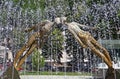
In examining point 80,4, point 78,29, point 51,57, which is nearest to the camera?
point 78,29

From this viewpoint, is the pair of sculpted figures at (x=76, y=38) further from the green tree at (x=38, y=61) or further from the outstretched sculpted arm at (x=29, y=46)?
the green tree at (x=38, y=61)

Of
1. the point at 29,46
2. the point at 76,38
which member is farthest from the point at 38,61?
the point at 76,38

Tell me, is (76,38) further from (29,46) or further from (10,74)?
(10,74)

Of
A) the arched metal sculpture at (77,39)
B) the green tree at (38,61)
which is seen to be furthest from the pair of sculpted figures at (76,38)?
the green tree at (38,61)

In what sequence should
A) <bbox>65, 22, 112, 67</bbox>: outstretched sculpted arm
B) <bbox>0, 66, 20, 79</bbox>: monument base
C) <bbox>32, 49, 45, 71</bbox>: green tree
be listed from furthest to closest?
<bbox>32, 49, 45, 71</bbox>: green tree → <bbox>65, 22, 112, 67</bbox>: outstretched sculpted arm → <bbox>0, 66, 20, 79</bbox>: monument base

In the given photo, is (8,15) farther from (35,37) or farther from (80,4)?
(35,37)

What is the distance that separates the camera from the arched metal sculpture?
6273 mm

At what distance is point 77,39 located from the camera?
6.29 m

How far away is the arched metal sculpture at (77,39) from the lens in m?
6.27

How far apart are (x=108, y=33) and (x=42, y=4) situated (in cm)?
778

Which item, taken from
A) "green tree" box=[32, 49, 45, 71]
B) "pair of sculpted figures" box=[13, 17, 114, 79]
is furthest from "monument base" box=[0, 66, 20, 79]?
"green tree" box=[32, 49, 45, 71]

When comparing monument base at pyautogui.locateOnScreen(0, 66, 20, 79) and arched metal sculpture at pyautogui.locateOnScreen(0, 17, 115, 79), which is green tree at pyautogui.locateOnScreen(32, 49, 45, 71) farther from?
monument base at pyautogui.locateOnScreen(0, 66, 20, 79)

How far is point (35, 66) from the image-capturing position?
1104 inches

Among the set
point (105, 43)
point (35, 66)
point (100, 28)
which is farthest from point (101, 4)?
point (35, 66)
